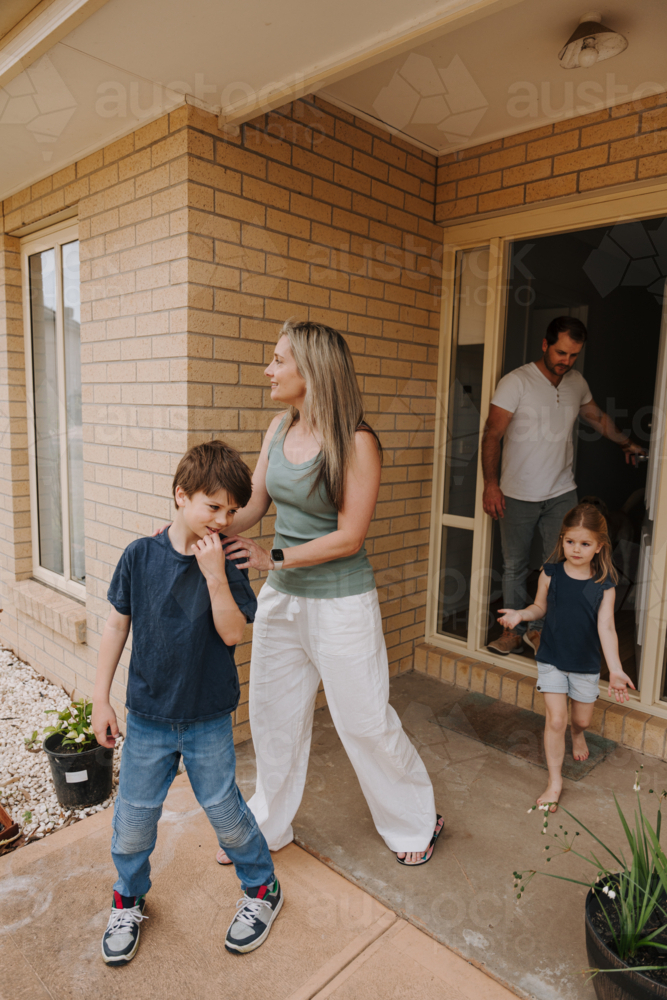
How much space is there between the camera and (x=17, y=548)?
3932mm

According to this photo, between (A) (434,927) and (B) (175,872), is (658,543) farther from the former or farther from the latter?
(B) (175,872)

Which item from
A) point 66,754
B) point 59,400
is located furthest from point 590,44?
point 66,754

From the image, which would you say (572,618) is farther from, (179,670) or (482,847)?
(179,670)

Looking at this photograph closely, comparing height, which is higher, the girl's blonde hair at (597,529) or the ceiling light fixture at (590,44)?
the ceiling light fixture at (590,44)

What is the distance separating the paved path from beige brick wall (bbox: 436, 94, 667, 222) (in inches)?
117

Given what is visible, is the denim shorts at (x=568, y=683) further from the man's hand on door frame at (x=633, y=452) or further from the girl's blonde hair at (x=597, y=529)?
the man's hand on door frame at (x=633, y=452)

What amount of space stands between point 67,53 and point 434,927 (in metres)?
2.89

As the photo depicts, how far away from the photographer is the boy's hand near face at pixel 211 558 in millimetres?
1563

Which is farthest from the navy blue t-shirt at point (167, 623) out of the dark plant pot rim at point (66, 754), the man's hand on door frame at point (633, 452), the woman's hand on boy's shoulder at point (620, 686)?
the man's hand on door frame at point (633, 452)

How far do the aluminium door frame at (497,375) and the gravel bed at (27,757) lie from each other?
1919mm

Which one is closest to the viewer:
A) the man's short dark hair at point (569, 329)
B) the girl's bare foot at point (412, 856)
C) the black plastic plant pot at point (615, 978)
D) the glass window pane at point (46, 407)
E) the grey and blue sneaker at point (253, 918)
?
the black plastic plant pot at point (615, 978)

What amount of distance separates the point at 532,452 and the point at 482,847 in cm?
190

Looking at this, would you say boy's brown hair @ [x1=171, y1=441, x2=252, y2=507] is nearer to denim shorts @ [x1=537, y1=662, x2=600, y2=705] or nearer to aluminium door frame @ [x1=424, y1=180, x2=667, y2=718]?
denim shorts @ [x1=537, y1=662, x2=600, y2=705]

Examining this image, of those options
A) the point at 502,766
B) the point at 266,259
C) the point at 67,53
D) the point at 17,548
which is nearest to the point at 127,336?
the point at 266,259
